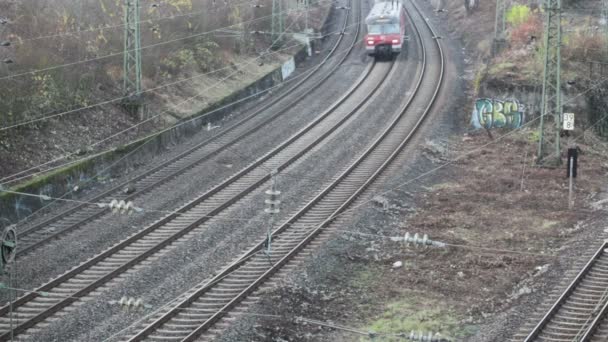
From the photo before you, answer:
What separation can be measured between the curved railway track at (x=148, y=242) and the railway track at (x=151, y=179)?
211 cm

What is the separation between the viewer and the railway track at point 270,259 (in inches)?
803

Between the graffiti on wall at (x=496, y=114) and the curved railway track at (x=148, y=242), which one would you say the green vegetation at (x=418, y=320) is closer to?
the curved railway track at (x=148, y=242)

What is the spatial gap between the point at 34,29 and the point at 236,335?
20975 mm

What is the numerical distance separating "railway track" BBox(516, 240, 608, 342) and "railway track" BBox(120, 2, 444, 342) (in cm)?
685

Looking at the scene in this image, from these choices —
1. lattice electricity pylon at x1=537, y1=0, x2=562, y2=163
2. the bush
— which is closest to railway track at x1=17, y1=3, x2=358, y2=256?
the bush

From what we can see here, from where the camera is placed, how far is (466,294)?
23.0 m

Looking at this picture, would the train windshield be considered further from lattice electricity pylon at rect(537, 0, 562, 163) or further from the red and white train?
lattice electricity pylon at rect(537, 0, 562, 163)

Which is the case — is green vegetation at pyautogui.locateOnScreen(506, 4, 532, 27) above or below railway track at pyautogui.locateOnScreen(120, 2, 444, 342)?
above

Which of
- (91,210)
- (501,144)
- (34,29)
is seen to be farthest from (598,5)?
(91,210)

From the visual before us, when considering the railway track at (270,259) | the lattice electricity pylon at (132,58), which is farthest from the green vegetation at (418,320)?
the lattice electricity pylon at (132,58)

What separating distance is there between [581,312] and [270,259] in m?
8.06

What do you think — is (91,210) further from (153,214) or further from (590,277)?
(590,277)

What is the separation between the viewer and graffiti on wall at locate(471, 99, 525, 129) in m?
40.8

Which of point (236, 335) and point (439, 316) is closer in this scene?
point (236, 335)
